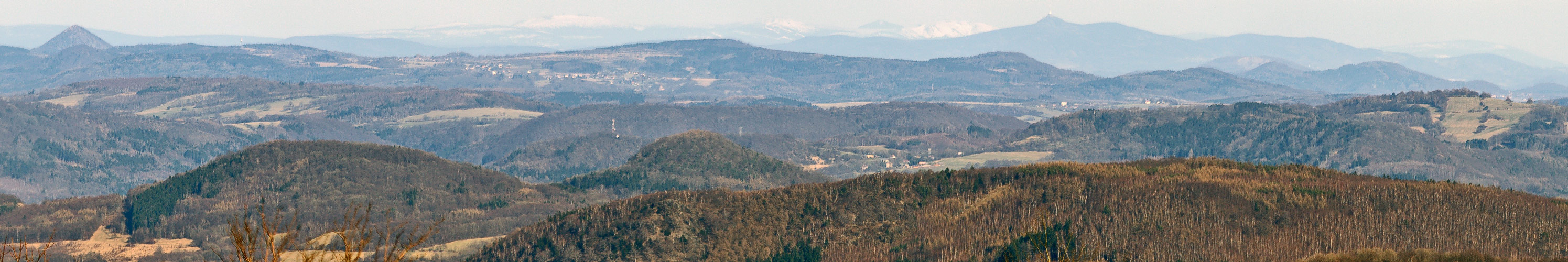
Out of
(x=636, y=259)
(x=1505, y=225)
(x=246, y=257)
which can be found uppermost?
(x=246, y=257)

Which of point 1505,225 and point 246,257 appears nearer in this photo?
point 246,257

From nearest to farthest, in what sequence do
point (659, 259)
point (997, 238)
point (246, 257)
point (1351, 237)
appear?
point (246, 257) < point (1351, 237) < point (997, 238) < point (659, 259)

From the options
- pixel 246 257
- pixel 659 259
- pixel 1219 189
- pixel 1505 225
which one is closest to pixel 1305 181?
pixel 1219 189

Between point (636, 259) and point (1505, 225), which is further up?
point (1505, 225)

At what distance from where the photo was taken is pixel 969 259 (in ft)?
591

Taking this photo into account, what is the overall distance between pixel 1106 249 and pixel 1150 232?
7082 millimetres

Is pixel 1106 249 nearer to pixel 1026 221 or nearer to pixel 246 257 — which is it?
pixel 1026 221

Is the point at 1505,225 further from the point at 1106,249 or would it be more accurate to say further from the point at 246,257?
the point at 246,257

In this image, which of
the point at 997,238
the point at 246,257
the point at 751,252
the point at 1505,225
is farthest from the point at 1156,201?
the point at 246,257

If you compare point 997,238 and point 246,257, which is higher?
point 246,257

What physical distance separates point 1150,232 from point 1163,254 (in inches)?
281

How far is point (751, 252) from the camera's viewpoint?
19900 centimetres

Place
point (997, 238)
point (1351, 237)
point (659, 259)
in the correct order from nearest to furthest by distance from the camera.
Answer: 1. point (1351, 237)
2. point (997, 238)
3. point (659, 259)

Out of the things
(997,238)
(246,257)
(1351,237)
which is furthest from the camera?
(997,238)
